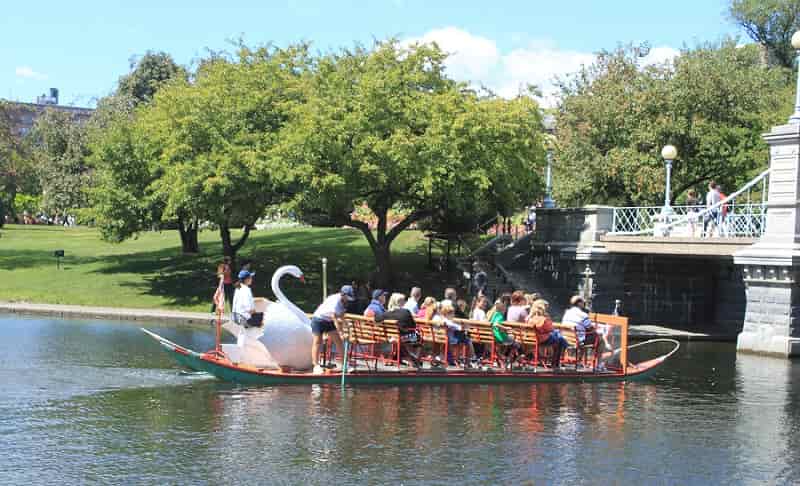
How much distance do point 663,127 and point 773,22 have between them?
3214 centimetres

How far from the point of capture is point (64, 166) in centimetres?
5528

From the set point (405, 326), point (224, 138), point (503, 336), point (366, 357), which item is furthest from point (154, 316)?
point (503, 336)

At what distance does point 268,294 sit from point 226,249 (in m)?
5.20

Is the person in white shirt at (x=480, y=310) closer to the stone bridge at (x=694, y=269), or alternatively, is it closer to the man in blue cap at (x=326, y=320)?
the man in blue cap at (x=326, y=320)

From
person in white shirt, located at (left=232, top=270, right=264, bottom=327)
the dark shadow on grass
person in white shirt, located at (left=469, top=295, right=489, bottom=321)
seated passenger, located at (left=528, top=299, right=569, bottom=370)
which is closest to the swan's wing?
person in white shirt, located at (left=232, top=270, right=264, bottom=327)

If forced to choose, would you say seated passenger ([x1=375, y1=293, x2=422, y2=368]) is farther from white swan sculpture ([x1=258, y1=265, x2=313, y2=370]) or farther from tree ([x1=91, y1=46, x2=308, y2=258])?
tree ([x1=91, y1=46, x2=308, y2=258])

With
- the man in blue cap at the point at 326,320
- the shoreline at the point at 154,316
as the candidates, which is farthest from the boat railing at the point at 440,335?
the shoreline at the point at 154,316

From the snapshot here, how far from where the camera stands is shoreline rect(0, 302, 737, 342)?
105 ft

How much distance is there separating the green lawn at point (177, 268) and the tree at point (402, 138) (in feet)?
15.8

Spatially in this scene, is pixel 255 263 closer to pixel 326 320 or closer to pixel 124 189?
pixel 124 189

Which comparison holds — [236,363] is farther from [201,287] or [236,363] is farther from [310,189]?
[201,287]

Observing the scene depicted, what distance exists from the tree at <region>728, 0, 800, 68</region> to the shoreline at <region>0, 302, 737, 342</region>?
37641mm

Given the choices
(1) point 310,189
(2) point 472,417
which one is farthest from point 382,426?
(1) point 310,189

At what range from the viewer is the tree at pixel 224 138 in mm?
33688
